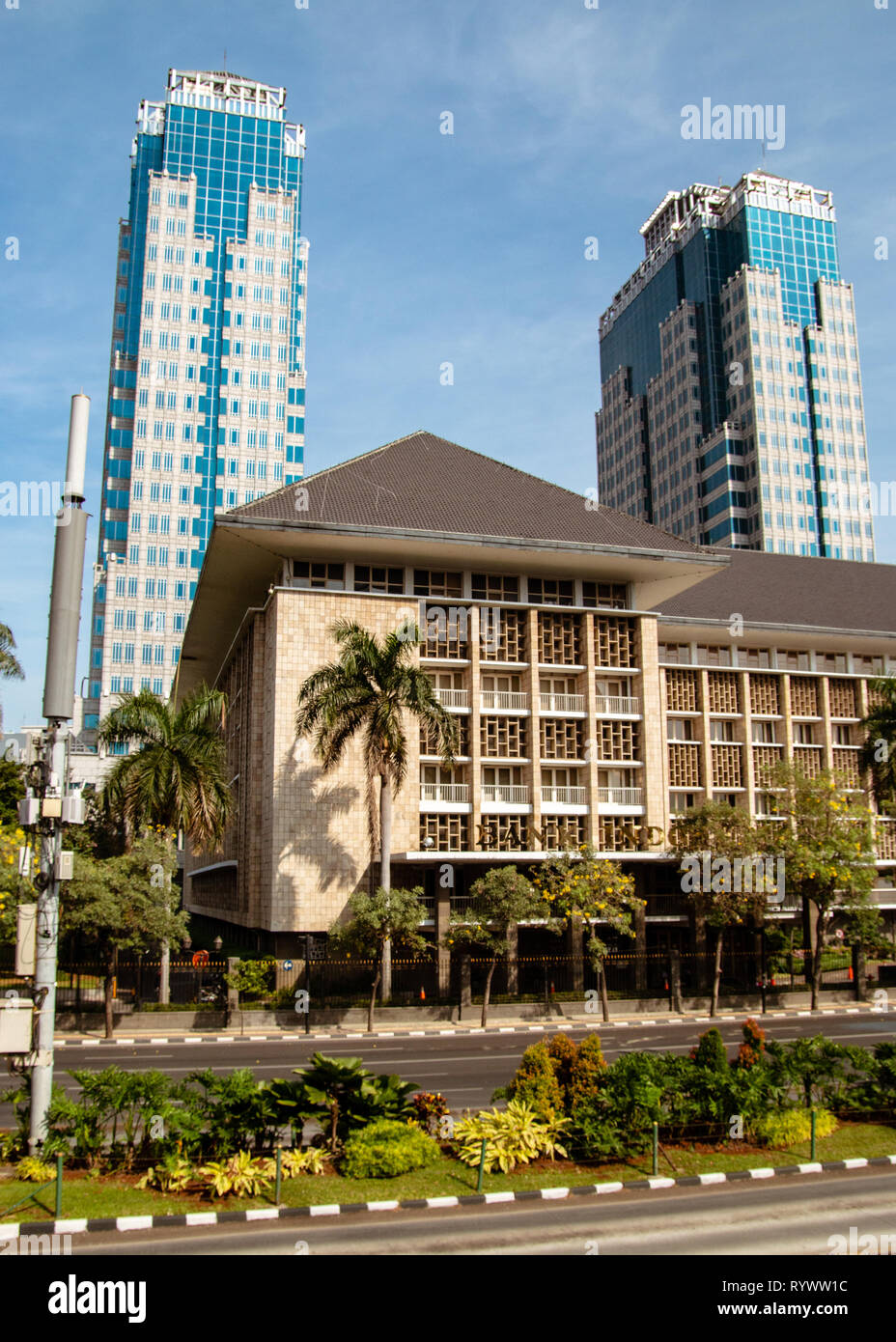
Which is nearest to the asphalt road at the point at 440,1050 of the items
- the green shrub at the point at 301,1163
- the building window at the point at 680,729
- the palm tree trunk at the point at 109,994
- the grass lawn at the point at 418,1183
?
the palm tree trunk at the point at 109,994

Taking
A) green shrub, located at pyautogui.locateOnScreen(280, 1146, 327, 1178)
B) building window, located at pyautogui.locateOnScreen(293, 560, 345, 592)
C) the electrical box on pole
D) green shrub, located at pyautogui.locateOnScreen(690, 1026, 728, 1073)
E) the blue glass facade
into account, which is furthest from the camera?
the blue glass facade

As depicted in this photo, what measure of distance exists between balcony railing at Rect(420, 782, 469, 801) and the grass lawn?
90.2ft

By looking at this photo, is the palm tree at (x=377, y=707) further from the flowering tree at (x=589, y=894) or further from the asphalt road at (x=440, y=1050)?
the asphalt road at (x=440, y=1050)

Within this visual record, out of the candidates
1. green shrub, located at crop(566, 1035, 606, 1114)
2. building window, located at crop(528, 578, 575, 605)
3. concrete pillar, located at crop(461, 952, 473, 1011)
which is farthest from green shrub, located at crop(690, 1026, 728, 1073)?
building window, located at crop(528, 578, 575, 605)

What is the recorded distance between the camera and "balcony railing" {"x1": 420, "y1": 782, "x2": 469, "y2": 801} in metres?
43.6

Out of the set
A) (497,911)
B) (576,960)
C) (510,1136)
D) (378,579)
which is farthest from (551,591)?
(510,1136)

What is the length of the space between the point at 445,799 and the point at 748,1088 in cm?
2760

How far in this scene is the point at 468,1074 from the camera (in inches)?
979

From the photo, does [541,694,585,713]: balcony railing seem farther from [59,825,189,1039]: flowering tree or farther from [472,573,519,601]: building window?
[59,825,189,1039]: flowering tree

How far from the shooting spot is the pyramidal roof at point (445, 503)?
42.1 metres

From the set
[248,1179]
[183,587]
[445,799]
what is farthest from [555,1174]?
[183,587]
